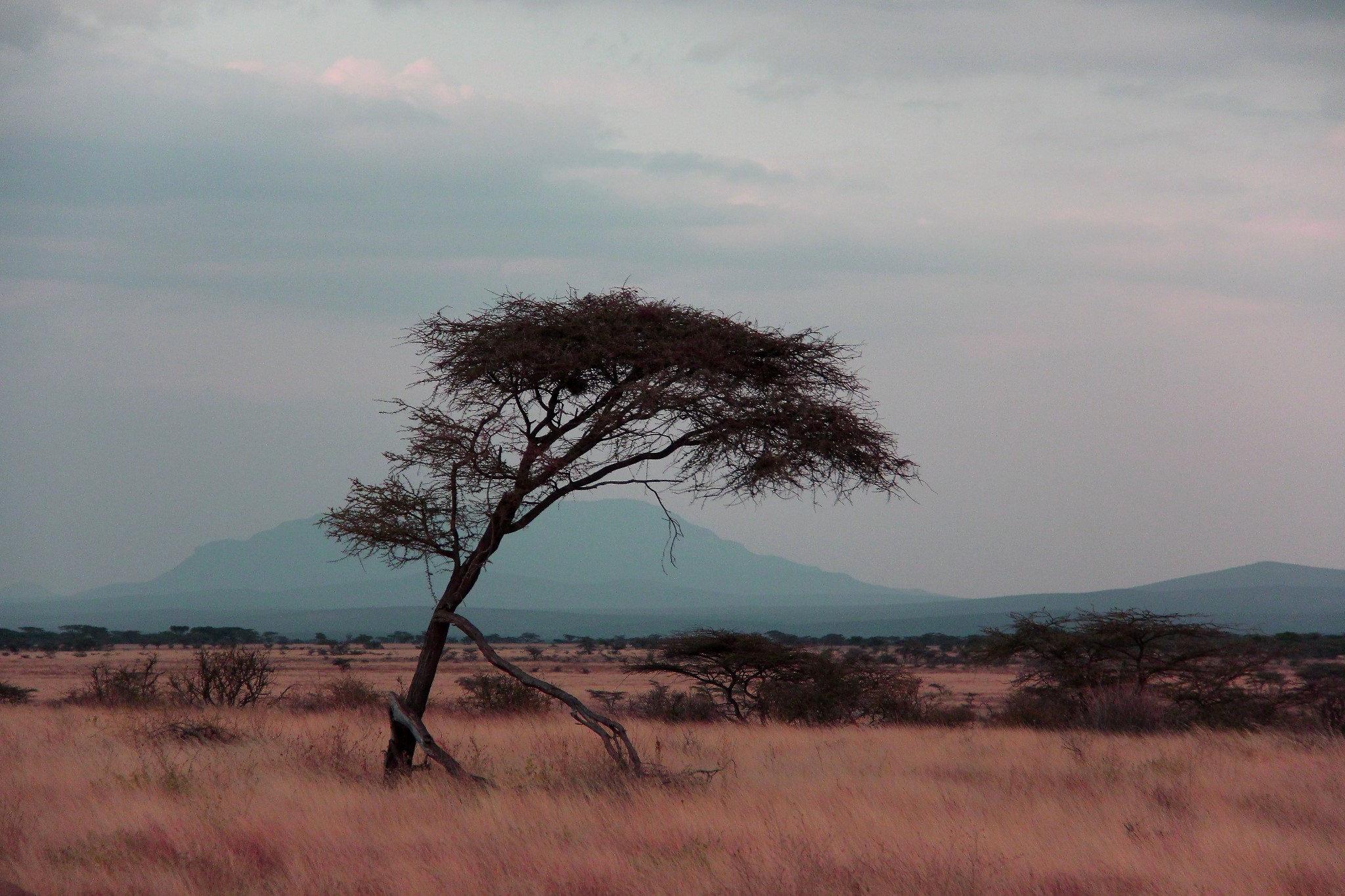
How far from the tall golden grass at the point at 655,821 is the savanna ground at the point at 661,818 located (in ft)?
0.11

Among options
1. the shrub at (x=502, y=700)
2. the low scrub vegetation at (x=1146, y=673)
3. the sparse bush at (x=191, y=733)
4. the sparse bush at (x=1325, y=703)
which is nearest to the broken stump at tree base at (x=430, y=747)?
the sparse bush at (x=191, y=733)

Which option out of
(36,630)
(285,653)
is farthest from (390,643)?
(36,630)

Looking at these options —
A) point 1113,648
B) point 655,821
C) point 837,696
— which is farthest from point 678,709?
point 655,821

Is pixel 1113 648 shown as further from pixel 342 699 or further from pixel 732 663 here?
pixel 342 699

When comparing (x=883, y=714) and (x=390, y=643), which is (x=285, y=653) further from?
(x=883, y=714)

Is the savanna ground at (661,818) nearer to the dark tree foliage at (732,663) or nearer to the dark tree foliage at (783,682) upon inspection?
the dark tree foliage at (783,682)

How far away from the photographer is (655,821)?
9914 mm

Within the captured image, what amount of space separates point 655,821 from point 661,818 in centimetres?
11

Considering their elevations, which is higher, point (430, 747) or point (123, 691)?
point (430, 747)

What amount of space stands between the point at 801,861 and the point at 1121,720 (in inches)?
558

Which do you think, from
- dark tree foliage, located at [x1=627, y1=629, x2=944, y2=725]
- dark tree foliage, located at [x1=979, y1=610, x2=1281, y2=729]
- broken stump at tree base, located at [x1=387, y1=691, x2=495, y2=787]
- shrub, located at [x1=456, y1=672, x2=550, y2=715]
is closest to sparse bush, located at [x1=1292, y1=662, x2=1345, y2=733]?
dark tree foliage, located at [x1=979, y1=610, x2=1281, y2=729]

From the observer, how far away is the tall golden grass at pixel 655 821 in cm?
816

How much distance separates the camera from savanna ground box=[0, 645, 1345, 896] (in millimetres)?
8180

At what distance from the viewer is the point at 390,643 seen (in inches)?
4665
